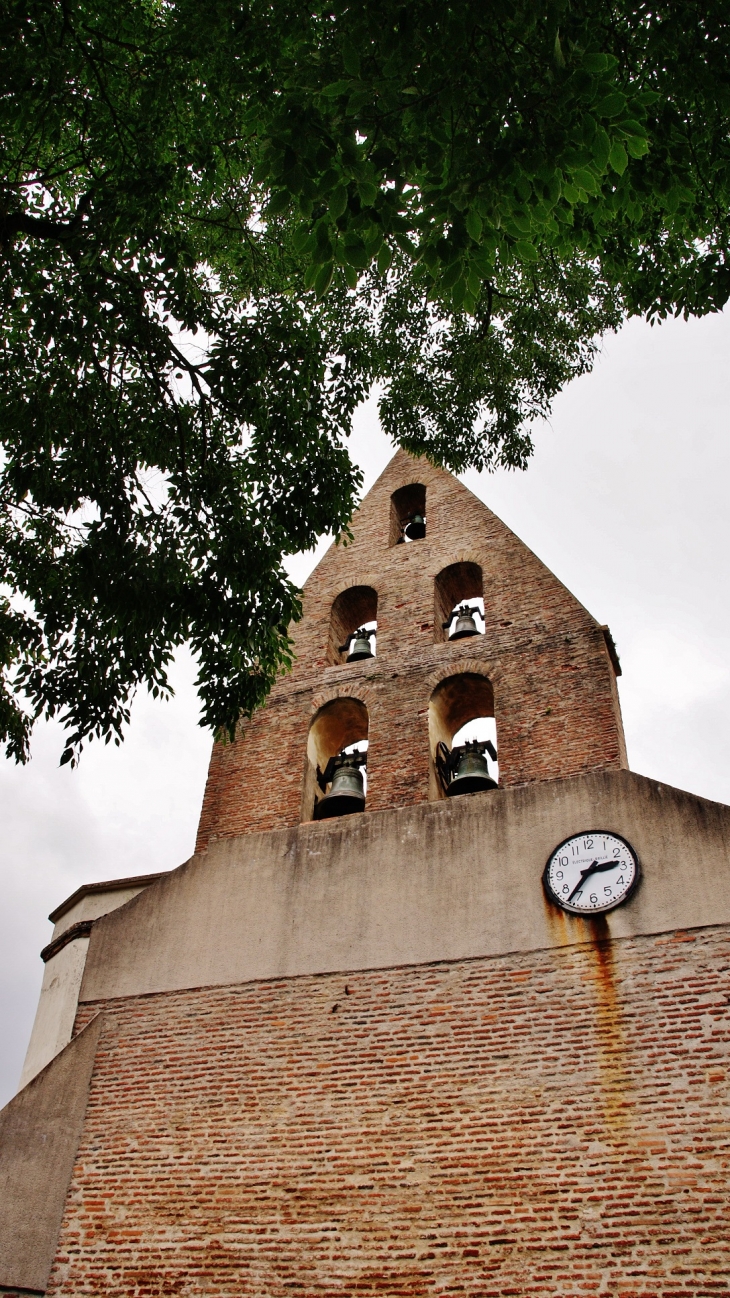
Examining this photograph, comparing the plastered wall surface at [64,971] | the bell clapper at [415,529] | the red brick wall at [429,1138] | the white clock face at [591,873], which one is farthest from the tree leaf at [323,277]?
the bell clapper at [415,529]

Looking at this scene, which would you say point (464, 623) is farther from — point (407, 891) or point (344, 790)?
point (407, 891)

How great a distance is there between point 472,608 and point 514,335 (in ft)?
12.7

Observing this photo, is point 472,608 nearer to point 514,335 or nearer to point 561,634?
point 561,634

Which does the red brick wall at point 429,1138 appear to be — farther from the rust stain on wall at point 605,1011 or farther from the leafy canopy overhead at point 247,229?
the leafy canopy overhead at point 247,229

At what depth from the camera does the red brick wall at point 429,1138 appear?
19.9 ft

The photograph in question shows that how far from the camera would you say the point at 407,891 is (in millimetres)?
8203

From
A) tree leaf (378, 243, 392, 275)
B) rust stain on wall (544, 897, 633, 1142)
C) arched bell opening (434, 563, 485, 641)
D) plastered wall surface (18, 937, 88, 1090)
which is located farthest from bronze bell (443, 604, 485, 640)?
tree leaf (378, 243, 392, 275)

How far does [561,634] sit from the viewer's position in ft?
32.1

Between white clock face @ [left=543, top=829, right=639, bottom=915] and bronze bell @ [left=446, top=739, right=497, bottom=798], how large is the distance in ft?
3.96

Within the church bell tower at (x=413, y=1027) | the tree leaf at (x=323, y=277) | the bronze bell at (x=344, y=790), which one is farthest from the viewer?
the bronze bell at (x=344, y=790)

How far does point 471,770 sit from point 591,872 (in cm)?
180

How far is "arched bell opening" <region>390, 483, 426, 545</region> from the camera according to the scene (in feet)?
41.4

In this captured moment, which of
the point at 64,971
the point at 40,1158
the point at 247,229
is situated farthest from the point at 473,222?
the point at 64,971

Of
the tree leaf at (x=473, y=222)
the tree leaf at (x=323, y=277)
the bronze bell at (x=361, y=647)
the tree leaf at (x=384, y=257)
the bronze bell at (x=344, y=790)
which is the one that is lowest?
the tree leaf at (x=323, y=277)
